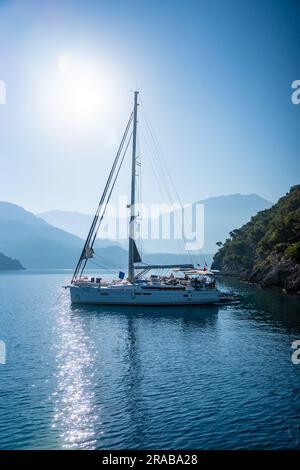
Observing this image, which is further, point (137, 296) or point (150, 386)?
point (137, 296)

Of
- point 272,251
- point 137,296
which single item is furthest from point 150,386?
point 272,251

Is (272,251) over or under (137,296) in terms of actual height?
over

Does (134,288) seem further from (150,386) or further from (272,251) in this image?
(272,251)

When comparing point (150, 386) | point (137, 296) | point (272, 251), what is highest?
point (272, 251)

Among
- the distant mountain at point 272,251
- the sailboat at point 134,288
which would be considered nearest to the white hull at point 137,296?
the sailboat at point 134,288

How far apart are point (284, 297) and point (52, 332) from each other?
49.2m

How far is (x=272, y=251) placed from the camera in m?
102

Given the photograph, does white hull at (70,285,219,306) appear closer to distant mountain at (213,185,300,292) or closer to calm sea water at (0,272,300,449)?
calm sea water at (0,272,300,449)

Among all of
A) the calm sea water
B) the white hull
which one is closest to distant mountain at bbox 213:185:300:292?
the white hull

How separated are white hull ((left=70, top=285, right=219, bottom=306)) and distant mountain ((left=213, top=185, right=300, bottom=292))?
108ft

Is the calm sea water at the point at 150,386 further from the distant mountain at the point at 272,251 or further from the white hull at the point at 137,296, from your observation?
the distant mountain at the point at 272,251

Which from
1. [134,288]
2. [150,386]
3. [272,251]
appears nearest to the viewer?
[150,386]

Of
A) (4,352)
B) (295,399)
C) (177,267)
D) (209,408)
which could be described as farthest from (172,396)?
(177,267)

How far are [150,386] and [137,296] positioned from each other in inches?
1287
